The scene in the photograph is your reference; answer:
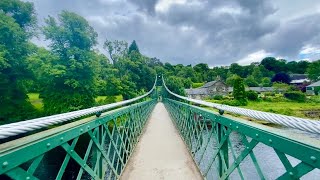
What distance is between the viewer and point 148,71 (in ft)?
134

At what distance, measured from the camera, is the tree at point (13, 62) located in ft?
45.3

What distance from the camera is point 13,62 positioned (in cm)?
1459

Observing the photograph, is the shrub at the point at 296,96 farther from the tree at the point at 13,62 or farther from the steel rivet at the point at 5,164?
the steel rivet at the point at 5,164

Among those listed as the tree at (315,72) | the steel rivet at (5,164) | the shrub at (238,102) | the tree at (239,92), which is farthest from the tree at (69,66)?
the tree at (315,72)

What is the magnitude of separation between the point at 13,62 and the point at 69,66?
3.42 metres

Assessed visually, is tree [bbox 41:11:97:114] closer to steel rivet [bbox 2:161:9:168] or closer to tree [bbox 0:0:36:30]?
tree [bbox 0:0:36:30]

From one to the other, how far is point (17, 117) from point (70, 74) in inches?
169

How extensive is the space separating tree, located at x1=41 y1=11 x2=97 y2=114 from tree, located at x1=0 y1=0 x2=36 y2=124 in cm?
149

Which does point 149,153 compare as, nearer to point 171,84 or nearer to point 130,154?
point 130,154

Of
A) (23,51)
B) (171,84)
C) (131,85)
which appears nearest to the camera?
(23,51)

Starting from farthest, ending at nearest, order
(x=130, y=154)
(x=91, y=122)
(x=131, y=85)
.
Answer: (x=131, y=85) → (x=130, y=154) → (x=91, y=122)

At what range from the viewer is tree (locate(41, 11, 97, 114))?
52.5 ft

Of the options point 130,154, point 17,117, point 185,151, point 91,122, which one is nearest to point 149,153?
point 130,154

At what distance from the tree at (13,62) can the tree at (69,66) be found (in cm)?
149
